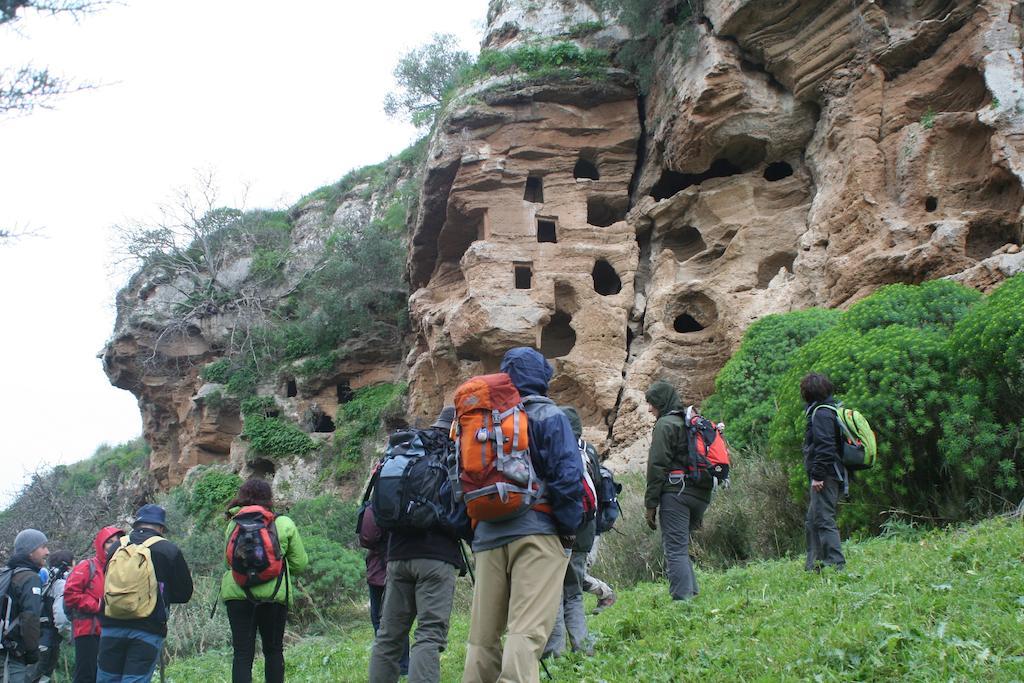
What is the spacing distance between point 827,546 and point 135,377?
80.0 feet

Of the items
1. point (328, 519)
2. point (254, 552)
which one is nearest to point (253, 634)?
point (254, 552)

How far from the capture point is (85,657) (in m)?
6.57

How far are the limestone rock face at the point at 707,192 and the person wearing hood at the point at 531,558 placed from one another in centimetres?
845

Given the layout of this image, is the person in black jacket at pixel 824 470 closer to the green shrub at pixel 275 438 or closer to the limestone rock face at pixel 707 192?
the limestone rock face at pixel 707 192

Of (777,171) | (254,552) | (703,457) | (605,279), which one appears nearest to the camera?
(254,552)

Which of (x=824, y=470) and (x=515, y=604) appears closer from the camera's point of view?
(x=515, y=604)

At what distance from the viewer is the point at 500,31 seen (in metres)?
19.0

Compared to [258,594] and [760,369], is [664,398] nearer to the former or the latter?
[258,594]

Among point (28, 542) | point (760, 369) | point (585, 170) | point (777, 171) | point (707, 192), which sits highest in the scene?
point (585, 170)

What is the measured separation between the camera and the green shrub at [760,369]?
11.1 meters

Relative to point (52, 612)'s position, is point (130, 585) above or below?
above

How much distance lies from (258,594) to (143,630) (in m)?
0.90

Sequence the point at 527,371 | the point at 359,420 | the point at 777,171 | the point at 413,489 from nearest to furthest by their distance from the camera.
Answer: the point at 527,371, the point at 413,489, the point at 777,171, the point at 359,420

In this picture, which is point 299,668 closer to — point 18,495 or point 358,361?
point 358,361
